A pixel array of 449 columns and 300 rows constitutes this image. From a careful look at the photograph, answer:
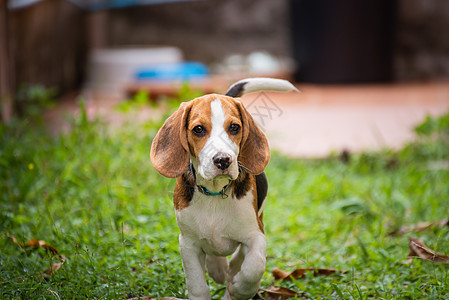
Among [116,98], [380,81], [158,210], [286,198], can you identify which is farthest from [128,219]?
[380,81]

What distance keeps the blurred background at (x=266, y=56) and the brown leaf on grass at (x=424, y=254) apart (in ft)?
8.24

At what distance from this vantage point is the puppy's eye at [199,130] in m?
1.93

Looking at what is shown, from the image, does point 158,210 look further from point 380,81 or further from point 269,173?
point 380,81

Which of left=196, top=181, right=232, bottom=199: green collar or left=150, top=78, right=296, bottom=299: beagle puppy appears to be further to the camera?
left=196, top=181, right=232, bottom=199: green collar

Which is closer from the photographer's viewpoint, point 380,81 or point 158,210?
point 158,210

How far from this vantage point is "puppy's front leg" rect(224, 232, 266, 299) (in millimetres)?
2008

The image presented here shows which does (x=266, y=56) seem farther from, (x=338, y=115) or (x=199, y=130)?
(x=199, y=130)

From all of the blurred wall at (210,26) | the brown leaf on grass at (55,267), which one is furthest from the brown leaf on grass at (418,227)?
the blurred wall at (210,26)

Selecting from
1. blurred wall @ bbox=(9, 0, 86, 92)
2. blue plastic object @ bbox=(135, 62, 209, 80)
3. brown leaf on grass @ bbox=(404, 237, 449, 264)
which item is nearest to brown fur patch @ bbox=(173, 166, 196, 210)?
brown leaf on grass @ bbox=(404, 237, 449, 264)

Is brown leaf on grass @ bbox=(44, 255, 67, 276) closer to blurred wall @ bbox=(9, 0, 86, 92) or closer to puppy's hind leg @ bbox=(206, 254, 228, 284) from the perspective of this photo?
puppy's hind leg @ bbox=(206, 254, 228, 284)

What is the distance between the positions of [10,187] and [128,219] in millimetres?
792

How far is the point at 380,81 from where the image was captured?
9531 mm

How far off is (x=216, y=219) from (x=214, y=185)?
4.9 inches

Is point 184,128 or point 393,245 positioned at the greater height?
point 184,128
